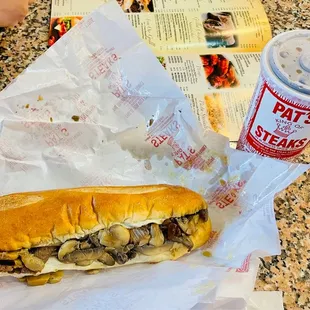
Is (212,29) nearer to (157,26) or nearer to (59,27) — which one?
(157,26)

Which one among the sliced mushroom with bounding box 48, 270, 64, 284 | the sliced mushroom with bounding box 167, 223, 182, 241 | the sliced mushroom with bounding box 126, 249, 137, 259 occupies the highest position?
the sliced mushroom with bounding box 167, 223, 182, 241

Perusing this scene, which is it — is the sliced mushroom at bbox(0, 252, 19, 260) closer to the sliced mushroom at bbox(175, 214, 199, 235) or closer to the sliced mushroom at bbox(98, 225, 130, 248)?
the sliced mushroom at bbox(98, 225, 130, 248)

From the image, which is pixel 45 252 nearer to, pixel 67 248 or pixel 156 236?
pixel 67 248

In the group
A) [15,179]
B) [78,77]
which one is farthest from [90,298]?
[78,77]

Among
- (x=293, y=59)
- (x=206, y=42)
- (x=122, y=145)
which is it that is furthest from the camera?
(x=206, y=42)

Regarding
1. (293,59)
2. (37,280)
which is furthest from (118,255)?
(293,59)

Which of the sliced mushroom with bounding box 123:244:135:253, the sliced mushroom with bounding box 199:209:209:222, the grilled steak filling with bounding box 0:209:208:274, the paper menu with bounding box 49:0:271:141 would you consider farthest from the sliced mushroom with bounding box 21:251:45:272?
the paper menu with bounding box 49:0:271:141

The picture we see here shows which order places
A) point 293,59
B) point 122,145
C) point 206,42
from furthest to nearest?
point 206,42
point 122,145
point 293,59
